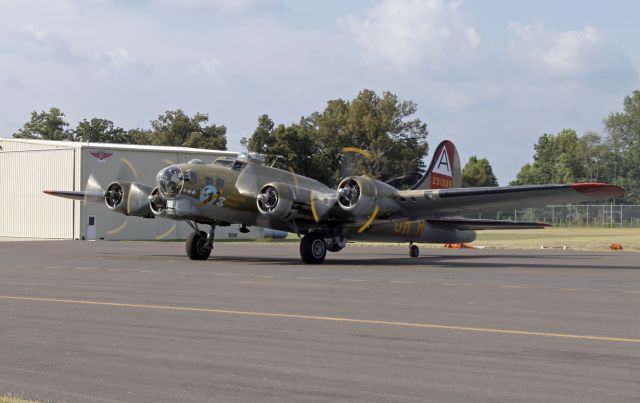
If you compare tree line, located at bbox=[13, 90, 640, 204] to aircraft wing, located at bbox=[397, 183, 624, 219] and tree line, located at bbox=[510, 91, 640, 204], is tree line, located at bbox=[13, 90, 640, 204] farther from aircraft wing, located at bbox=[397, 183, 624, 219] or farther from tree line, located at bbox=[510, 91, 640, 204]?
aircraft wing, located at bbox=[397, 183, 624, 219]

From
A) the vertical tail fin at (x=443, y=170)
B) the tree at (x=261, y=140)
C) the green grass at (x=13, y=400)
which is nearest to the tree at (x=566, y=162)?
the tree at (x=261, y=140)

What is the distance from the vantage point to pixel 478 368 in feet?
35.2

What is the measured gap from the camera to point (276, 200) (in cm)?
3269

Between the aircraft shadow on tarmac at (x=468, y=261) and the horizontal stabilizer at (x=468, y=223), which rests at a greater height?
the horizontal stabilizer at (x=468, y=223)

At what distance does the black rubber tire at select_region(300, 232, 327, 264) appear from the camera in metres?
33.0

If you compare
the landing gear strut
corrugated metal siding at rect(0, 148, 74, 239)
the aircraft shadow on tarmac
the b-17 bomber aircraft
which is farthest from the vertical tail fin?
corrugated metal siding at rect(0, 148, 74, 239)

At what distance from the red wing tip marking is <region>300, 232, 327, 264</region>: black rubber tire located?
9.14m

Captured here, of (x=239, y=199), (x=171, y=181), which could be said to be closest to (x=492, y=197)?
(x=239, y=199)

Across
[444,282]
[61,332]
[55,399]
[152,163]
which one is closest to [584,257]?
[444,282]

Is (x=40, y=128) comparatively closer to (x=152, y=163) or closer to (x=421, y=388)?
(x=152, y=163)

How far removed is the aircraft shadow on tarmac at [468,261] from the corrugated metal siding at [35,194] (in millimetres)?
35937

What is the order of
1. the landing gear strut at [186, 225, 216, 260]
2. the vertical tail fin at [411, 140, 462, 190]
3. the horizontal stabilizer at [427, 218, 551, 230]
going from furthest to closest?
1. the vertical tail fin at [411, 140, 462, 190]
2. the horizontal stabilizer at [427, 218, 551, 230]
3. the landing gear strut at [186, 225, 216, 260]

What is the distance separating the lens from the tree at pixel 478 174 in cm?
14569

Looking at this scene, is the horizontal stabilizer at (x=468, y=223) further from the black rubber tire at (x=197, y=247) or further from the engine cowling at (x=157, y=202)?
the engine cowling at (x=157, y=202)
